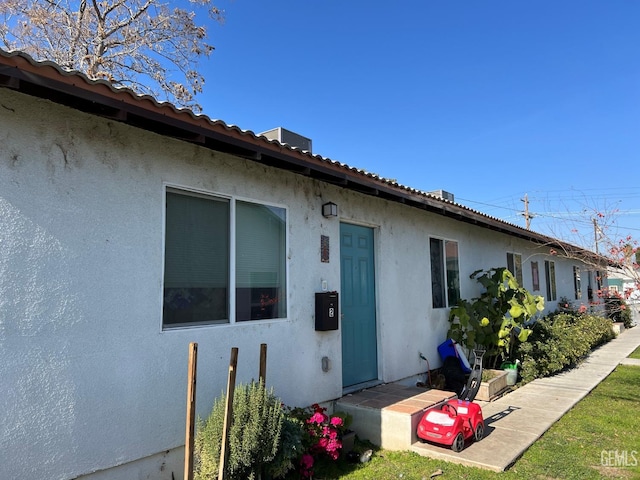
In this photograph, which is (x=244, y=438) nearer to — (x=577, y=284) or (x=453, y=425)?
(x=453, y=425)

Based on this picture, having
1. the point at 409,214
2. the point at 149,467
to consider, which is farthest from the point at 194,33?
the point at 149,467

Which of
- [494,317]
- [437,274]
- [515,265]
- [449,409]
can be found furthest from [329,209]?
[515,265]

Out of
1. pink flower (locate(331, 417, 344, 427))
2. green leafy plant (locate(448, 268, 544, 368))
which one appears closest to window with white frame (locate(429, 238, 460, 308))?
green leafy plant (locate(448, 268, 544, 368))

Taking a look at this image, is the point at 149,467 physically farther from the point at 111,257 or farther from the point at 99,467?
the point at 111,257

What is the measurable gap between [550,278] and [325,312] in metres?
12.3

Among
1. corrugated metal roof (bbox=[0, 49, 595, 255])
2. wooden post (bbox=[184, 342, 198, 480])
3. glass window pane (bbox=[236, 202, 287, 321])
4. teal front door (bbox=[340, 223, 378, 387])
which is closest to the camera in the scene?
corrugated metal roof (bbox=[0, 49, 595, 255])

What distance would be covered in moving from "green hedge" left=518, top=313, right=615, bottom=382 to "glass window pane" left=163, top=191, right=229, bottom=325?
7.13 meters

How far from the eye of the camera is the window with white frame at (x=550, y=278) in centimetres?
1447

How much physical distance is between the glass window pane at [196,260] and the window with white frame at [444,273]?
4.94 m

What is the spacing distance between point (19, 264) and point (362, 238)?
465 centimetres

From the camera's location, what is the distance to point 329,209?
578 cm

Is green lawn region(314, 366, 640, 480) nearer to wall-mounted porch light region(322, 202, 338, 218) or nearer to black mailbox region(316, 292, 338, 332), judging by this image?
black mailbox region(316, 292, 338, 332)

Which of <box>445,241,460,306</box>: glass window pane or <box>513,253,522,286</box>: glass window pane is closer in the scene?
<box>445,241,460,306</box>: glass window pane

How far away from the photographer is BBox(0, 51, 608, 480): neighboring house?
10.0ft
